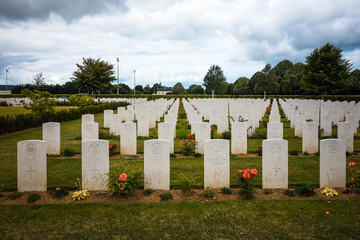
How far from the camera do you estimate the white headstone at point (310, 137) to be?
7.92 m

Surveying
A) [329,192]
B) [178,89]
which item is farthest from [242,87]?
[329,192]

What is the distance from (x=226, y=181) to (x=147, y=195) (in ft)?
5.72

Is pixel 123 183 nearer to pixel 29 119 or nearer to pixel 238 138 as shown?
pixel 238 138

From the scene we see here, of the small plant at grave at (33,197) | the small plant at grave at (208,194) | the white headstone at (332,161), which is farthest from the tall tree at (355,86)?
the small plant at grave at (33,197)

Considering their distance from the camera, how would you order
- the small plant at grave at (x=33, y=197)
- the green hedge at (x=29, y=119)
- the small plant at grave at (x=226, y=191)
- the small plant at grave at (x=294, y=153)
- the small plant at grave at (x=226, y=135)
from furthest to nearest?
the green hedge at (x=29, y=119)
the small plant at grave at (x=226, y=135)
the small plant at grave at (x=294, y=153)
the small plant at grave at (x=226, y=191)
the small plant at grave at (x=33, y=197)

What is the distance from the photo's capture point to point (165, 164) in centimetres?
516

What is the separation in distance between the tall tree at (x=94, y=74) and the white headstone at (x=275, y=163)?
3260 cm

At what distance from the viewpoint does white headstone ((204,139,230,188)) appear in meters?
5.07

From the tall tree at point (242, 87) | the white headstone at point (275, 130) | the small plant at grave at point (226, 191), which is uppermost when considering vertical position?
the tall tree at point (242, 87)

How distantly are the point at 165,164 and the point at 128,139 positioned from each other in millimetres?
3287

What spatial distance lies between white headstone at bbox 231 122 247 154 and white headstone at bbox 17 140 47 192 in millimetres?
5679

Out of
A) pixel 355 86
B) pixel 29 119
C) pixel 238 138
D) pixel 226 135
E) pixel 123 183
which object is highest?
pixel 355 86

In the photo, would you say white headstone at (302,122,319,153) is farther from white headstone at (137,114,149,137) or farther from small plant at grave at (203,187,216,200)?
white headstone at (137,114,149,137)

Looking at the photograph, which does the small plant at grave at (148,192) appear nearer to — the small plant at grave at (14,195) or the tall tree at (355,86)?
the small plant at grave at (14,195)
